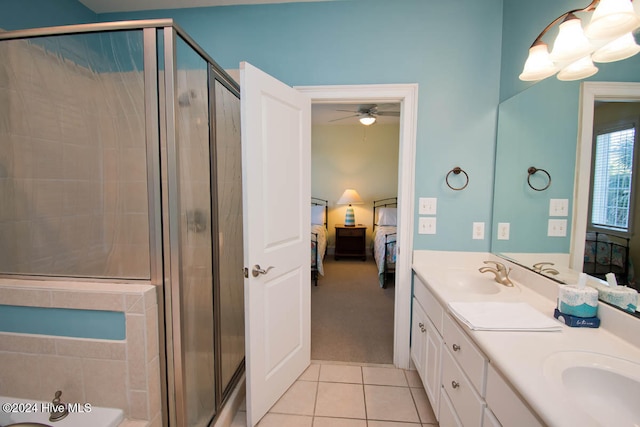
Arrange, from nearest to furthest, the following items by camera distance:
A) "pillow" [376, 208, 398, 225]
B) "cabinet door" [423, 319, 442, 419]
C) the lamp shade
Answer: "cabinet door" [423, 319, 442, 419], "pillow" [376, 208, 398, 225], the lamp shade

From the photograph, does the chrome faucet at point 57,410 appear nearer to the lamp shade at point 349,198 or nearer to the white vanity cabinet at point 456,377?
the white vanity cabinet at point 456,377

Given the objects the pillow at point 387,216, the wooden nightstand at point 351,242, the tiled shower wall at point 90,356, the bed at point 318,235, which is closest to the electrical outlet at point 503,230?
the tiled shower wall at point 90,356

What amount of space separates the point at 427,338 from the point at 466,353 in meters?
0.56

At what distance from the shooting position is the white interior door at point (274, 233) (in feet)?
4.67

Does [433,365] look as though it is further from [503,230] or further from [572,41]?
[572,41]

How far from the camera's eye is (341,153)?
17.6ft

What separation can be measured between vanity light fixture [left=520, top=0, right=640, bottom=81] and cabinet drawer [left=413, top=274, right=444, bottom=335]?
128 cm

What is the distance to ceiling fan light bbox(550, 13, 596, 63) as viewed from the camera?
45.9 inches

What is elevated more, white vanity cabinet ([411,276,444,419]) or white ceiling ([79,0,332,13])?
white ceiling ([79,0,332,13])

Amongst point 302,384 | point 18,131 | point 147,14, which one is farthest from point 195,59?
point 302,384

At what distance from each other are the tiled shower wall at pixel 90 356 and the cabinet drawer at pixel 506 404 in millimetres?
1291

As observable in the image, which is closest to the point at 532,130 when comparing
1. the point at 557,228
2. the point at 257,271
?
the point at 557,228

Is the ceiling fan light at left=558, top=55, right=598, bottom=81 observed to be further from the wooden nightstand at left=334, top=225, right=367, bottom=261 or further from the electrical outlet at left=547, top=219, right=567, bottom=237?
the wooden nightstand at left=334, top=225, right=367, bottom=261

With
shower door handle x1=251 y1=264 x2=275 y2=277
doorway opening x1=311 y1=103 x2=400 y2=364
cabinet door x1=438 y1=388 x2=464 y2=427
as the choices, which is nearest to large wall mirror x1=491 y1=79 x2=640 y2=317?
cabinet door x1=438 y1=388 x2=464 y2=427
